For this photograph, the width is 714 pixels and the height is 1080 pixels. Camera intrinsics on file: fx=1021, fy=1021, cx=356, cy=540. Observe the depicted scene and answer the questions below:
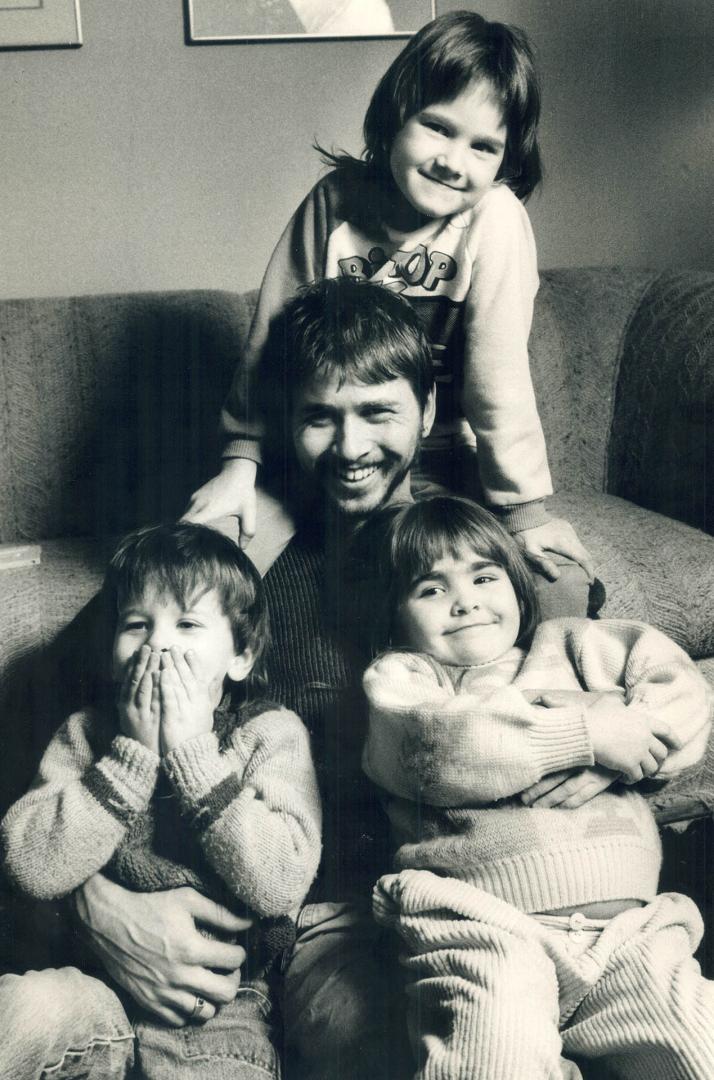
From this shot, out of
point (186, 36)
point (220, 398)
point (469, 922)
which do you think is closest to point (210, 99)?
point (186, 36)

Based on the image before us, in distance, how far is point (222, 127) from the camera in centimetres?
173

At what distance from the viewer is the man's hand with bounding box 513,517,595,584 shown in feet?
3.61

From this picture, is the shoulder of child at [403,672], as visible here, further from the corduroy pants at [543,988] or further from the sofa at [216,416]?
the sofa at [216,416]

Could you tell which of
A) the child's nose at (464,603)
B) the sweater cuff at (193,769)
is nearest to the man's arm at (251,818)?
the sweater cuff at (193,769)

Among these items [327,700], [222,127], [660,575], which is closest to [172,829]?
[327,700]

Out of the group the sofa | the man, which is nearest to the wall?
the sofa

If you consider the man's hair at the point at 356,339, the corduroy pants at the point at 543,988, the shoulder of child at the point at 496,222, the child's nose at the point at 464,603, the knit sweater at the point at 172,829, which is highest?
the shoulder of child at the point at 496,222

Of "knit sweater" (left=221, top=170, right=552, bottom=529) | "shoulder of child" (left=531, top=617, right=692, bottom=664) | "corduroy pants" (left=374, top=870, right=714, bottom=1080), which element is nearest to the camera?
"corduroy pants" (left=374, top=870, right=714, bottom=1080)

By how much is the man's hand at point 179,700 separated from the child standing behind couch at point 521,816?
15 cm

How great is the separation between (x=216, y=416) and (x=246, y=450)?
1.37ft

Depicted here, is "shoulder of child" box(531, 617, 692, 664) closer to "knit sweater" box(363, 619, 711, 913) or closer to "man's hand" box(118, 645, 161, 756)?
"knit sweater" box(363, 619, 711, 913)

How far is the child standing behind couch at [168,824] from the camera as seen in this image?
33.1 inches

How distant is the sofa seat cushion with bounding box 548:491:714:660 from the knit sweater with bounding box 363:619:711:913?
17.3 inches

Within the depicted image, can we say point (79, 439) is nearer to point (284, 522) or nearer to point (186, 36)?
point (284, 522)
